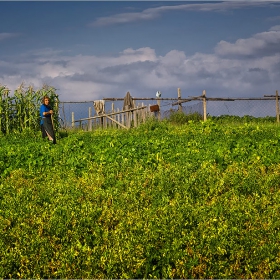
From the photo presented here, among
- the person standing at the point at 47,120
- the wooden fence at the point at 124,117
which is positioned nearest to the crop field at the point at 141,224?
the person standing at the point at 47,120

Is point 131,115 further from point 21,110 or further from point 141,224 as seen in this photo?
point 141,224

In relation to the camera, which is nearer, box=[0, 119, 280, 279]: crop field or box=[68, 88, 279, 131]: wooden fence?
box=[0, 119, 280, 279]: crop field

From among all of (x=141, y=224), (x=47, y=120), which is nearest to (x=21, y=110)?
(x=47, y=120)

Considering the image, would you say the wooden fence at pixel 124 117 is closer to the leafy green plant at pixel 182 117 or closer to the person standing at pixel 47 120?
the leafy green plant at pixel 182 117

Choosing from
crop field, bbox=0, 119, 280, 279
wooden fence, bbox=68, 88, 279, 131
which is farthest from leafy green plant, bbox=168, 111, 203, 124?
crop field, bbox=0, 119, 280, 279

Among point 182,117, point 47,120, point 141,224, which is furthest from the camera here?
point 182,117

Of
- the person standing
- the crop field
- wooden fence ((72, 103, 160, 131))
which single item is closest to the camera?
the crop field

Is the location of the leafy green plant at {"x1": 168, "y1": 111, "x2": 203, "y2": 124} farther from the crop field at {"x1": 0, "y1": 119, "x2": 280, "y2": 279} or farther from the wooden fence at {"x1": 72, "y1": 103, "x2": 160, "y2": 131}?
the crop field at {"x1": 0, "y1": 119, "x2": 280, "y2": 279}

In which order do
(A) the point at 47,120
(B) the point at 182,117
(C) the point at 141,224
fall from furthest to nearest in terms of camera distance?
1. (B) the point at 182,117
2. (A) the point at 47,120
3. (C) the point at 141,224

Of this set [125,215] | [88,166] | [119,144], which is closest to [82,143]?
[119,144]

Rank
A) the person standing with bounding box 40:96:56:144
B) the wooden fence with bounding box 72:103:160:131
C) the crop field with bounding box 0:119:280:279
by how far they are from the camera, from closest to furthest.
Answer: the crop field with bounding box 0:119:280:279 < the person standing with bounding box 40:96:56:144 < the wooden fence with bounding box 72:103:160:131

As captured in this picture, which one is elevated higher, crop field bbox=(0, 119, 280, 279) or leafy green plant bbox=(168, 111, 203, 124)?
leafy green plant bbox=(168, 111, 203, 124)

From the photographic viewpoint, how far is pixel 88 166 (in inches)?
501

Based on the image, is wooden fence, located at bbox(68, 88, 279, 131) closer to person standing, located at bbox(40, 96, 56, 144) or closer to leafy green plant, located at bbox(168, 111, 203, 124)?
leafy green plant, located at bbox(168, 111, 203, 124)
